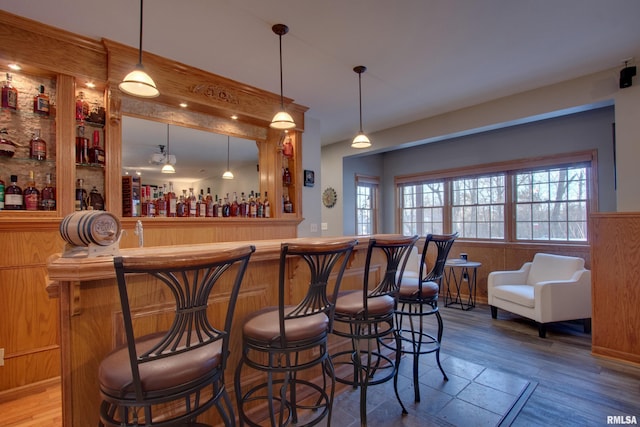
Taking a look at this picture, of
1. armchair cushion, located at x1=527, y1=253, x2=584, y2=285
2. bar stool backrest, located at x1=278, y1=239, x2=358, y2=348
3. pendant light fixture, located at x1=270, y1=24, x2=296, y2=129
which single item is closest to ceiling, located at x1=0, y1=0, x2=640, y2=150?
pendant light fixture, located at x1=270, y1=24, x2=296, y2=129

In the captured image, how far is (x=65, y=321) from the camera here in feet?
4.28

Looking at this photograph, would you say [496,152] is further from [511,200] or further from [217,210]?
[217,210]

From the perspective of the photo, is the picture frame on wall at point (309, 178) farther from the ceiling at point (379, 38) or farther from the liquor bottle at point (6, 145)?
the liquor bottle at point (6, 145)

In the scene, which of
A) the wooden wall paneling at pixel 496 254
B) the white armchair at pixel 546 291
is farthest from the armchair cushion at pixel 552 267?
the wooden wall paneling at pixel 496 254

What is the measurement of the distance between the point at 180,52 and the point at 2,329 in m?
2.56

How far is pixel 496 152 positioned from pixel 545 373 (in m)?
3.38

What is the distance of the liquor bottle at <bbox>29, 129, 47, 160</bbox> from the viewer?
245 cm

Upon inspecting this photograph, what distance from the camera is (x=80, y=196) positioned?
103 inches

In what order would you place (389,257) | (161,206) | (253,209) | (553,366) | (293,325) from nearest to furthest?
(293,325), (389,257), (553,366), (161,206), (253,209)

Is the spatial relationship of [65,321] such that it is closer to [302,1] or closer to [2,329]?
[2,329]

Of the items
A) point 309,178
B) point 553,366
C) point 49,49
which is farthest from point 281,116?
point 553,366

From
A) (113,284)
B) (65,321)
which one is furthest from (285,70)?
(65,321)

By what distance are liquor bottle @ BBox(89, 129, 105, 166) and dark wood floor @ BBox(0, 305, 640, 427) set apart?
1829 mm

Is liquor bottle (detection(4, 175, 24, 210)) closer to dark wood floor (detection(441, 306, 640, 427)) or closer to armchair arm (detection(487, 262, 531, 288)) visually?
dark wood floor (detection(441, 306, 640, 427))
